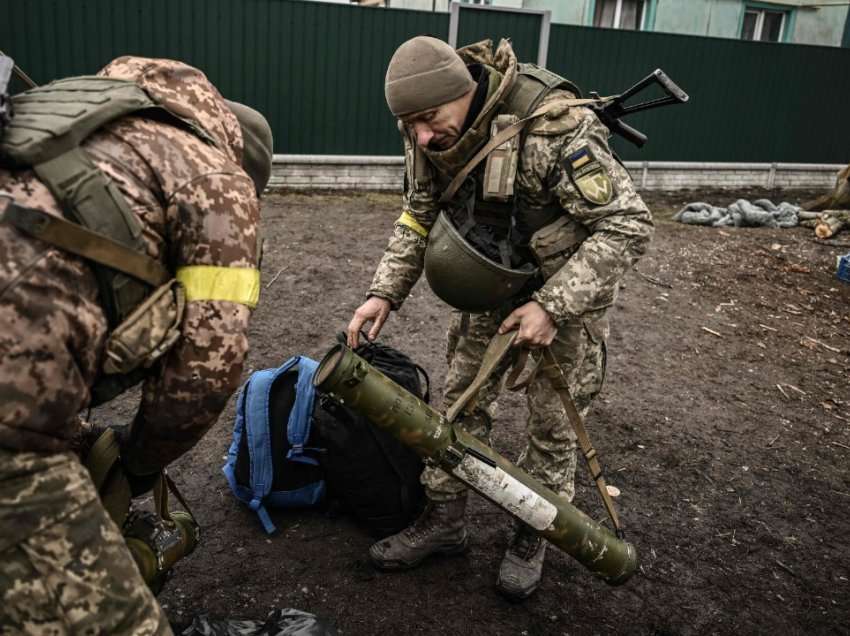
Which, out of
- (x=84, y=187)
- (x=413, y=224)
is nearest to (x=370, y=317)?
(x=413, y=224)

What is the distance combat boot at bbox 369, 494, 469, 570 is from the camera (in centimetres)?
280

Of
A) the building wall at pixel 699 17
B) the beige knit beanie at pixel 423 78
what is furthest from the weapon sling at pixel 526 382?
the building wall at pixel 699 17

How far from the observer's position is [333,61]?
8766 mm

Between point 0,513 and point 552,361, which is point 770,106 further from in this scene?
point 0,513

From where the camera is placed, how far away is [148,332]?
1495mm

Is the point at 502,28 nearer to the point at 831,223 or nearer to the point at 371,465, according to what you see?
the point at 831,223

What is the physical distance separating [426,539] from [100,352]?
170cm

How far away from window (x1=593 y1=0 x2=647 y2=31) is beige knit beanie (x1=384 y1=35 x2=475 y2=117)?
11683mm

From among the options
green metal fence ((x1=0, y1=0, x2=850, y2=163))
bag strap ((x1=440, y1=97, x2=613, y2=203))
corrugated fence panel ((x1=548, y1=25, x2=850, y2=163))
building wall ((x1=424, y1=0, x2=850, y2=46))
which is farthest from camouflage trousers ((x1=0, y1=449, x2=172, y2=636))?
building wall ((x1=424, y1=0, x2=850, y2=46))

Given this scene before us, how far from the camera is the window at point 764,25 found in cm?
1374

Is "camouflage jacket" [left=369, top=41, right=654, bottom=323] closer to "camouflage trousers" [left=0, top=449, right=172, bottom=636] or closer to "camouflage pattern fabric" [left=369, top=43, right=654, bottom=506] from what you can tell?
"camouflage pattern fabric" [left=369, top=43, right=654, bottom=506]

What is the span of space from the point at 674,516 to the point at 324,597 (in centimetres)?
161

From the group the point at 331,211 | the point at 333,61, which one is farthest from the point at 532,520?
the point at 333,61

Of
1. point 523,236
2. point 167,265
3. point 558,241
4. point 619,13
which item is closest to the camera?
point 167,265
